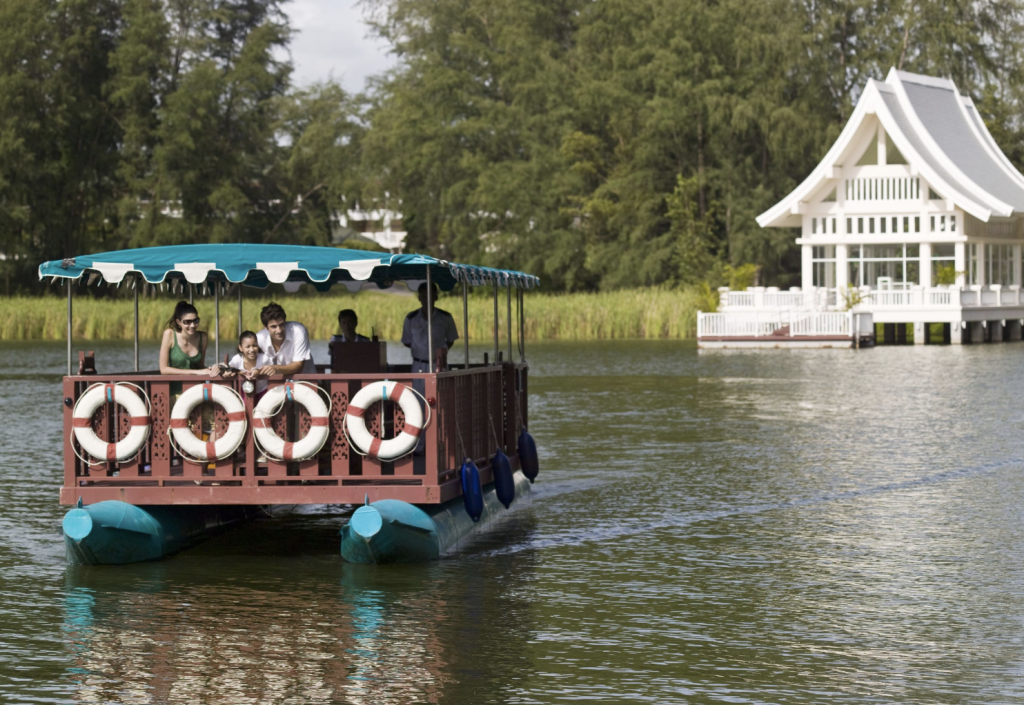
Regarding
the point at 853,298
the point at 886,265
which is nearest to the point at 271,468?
the point at 853,298

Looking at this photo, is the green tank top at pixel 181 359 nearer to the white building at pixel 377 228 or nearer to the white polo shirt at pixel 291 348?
the white polo shirt at pixel 291 348

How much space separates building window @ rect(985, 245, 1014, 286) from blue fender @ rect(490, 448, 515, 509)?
45661 millimetres

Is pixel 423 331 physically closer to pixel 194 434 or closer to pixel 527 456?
pixel 527 456

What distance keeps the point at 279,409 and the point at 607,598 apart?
3.08 m

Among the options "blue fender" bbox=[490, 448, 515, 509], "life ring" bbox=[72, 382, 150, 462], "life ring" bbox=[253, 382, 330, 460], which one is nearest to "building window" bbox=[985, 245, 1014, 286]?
"blue fender" bbox=[490, 448, 515, 509]

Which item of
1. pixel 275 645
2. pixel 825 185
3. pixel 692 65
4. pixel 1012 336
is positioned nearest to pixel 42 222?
pixel 692 65

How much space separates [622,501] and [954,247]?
140 ft

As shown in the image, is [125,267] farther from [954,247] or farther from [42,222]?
[42,222]

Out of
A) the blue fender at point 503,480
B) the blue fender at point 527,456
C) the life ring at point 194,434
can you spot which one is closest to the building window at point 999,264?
the blue fender at point 527,456

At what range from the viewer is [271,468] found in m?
11.8

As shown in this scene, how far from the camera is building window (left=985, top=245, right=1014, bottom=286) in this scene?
56.3 m

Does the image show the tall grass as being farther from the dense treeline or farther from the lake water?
the lake water

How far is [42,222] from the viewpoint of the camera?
8081cm

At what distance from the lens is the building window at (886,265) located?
5372cm
